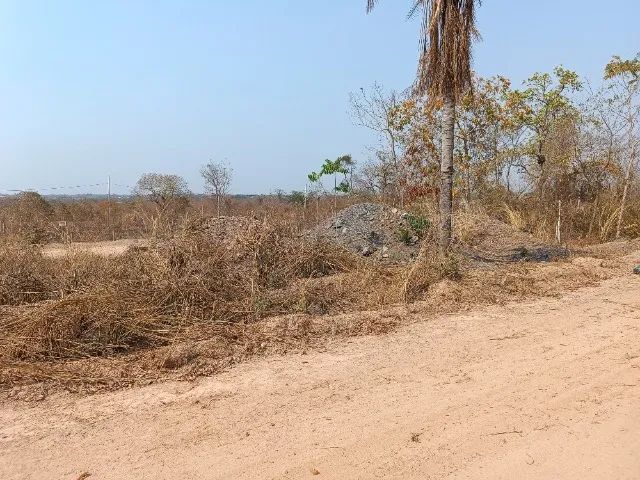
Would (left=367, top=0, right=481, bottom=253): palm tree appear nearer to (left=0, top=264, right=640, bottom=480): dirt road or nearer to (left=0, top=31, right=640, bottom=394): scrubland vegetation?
(left=0, top=31, right=640, bottom=394): scrubland vegetation

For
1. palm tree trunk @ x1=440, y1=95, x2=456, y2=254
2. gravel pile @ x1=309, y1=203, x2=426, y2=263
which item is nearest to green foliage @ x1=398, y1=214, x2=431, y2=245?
gravel pile @ x1=309, y1=203, x2=426, y2=263

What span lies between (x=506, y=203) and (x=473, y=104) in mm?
3235

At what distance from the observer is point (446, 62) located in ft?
28.5

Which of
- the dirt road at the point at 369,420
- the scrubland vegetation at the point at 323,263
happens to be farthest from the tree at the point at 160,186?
the dirt road at the point at 369,420

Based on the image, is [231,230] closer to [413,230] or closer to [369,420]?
[413,230]

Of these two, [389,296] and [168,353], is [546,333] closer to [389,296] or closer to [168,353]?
[389,296]

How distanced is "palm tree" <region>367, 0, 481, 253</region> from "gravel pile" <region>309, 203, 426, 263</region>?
→ 4.95 feet

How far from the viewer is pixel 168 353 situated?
5.14 m

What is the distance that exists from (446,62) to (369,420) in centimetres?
659

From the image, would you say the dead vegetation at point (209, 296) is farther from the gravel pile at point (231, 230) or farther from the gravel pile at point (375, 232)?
the gravel pile at point (375, 232)

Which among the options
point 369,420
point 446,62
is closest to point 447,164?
point 446,62

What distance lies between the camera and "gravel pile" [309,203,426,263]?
33.8 feet

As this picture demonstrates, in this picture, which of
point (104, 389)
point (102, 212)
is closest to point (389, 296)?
point (104, 389)

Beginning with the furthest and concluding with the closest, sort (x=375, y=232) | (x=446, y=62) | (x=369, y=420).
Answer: (x=375, y=232) < (x=446, y=62) < (x=369, y=420)
